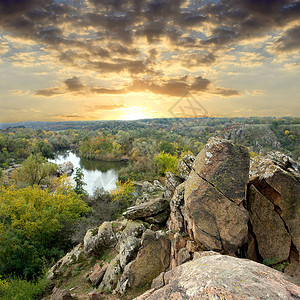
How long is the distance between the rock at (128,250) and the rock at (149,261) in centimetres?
61

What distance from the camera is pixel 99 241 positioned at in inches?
485

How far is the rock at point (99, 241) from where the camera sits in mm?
12109

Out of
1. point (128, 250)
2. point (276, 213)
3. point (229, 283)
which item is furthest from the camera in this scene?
point (128, 250)

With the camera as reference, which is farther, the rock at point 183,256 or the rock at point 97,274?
the rock at point 97,274

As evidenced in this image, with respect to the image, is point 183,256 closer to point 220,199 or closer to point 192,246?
point 192,246

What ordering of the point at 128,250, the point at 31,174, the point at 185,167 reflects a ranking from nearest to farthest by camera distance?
1. the point at 128,250
2. the point at 185,167
3. the point at 31,174

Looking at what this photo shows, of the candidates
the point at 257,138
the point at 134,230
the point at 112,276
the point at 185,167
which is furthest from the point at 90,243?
the point at 257,138

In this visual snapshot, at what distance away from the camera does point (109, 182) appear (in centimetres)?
4562

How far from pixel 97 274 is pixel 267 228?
29.0ft

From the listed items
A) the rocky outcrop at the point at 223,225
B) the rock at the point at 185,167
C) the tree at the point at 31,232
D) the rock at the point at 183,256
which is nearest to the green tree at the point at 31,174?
the tree at the point at 31,232

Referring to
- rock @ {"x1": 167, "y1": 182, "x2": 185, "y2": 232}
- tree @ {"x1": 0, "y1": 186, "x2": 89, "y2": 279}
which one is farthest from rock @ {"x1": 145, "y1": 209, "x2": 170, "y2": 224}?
tree @ {"x1": 0, "y1": 186, "x2": 89, "y2": 279}

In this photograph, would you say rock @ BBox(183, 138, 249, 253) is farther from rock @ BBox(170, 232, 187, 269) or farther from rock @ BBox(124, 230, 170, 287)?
rock @ BBox(124, 230, 170, 287)

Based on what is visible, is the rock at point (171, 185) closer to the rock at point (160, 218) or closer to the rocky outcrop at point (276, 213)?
the rock at point (160, 218)

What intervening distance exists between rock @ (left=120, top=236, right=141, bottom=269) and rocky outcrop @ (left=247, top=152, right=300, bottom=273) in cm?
509
